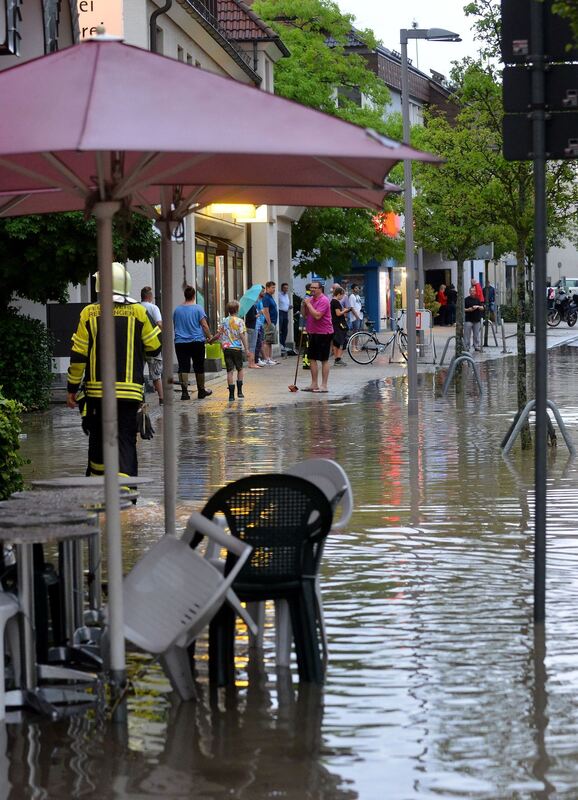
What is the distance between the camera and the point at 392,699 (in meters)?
6.45

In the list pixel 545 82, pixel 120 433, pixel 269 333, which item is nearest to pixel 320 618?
pixel 545 82

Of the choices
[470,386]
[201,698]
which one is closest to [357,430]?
[470,386]

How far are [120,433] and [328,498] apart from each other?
3.96 m

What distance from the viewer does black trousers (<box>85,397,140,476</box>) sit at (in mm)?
10617

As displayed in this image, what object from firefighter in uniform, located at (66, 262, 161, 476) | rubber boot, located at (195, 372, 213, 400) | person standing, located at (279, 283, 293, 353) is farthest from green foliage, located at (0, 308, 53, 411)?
person standing, located at (279, 283, 293, 353)

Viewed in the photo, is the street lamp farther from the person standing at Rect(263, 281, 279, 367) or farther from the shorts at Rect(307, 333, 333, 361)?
the person standing at Rect(263, 281, 279, 367)

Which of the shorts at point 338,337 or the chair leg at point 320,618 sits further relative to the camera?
the shorts at point 338,337

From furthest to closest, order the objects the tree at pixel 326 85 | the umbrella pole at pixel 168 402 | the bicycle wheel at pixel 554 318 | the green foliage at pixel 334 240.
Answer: the bicycle wheel at pixel 554 318
the green foliage at pixel 334 240
the tree at pixel 326 85
the umbrella pole at pixel 168 402

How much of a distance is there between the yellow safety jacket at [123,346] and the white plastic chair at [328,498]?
10.1 feet

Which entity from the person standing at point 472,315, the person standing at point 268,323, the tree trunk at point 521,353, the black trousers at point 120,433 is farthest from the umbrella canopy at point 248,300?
the black trousers at point 120,433

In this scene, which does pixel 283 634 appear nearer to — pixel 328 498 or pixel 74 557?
pixel 328 498

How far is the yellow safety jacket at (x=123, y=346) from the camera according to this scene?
1050cm

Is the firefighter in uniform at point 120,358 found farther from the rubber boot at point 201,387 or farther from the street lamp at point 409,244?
the rubber boot at point 201,387

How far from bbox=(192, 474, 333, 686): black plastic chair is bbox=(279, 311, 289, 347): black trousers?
37.2 metres
